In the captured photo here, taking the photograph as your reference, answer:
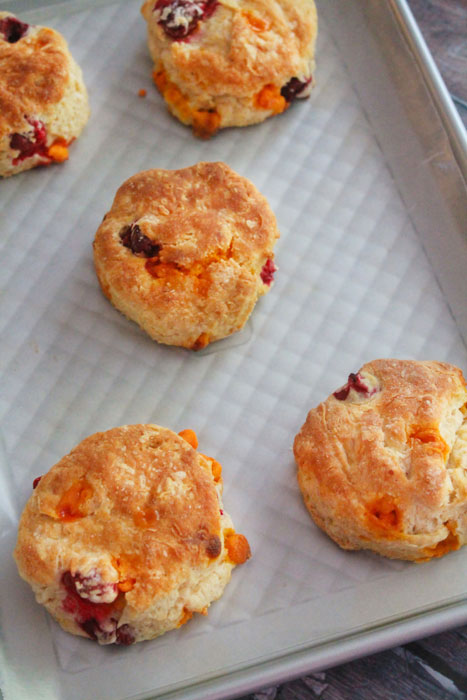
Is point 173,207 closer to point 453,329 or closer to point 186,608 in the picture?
point 453,329

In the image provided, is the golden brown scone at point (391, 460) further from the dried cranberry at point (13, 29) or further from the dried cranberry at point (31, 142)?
the dried cranberry at point (13, 29)

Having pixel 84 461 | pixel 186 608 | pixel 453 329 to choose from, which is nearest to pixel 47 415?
pixel 84 461

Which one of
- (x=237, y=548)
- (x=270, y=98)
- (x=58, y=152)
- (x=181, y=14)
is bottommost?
(x=237, y=548)

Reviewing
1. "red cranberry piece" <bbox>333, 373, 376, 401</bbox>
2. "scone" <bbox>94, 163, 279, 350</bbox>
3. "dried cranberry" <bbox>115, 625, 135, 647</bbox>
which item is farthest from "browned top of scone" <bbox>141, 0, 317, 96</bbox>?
"dried cranberry" <bbox>115, 625, 135, 647</bbox>

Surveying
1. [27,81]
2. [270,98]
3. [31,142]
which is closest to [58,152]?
[31,142]

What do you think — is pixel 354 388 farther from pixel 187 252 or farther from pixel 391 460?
pixel 187 252
